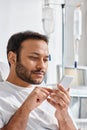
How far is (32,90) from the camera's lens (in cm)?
133

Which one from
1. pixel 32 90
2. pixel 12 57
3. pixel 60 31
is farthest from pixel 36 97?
pixel 60 31

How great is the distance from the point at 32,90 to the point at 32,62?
14cm

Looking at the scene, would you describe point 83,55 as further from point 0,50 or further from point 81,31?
point 0,50

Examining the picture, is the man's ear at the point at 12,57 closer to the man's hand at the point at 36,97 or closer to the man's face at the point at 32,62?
the man's face at the point at 32,62

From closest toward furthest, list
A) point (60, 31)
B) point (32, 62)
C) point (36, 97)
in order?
1. point (36, 97)
2. point (32, 62)
3. point (60, 31)

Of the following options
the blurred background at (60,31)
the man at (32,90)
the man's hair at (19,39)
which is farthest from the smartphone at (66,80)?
the blurred background at (60,31)

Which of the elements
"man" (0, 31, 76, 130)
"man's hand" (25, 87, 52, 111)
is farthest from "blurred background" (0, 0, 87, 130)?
"man's hand" (25, 87, 52, 111)

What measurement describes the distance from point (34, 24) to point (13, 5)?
24 cm

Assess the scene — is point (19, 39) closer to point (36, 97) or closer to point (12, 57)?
point (12, 57)

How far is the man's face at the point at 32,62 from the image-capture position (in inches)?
50.6

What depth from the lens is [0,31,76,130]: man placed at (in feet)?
4.09

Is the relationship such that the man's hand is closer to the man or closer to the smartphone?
the man

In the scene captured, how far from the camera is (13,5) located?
223cm

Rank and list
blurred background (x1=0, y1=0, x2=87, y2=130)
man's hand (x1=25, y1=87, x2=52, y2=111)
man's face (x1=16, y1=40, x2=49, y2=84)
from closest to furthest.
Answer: man's hand (x1=25, y1=87, x2=52, y2=111) → man's face (x1=16, y1=40, x2=49, y2=84) → blurred background (x1=0, y1=0, x2=87, y2=130)
